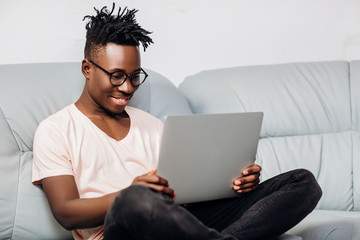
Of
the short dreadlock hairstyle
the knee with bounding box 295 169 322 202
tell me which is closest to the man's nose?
the short dreadlock hairstyle

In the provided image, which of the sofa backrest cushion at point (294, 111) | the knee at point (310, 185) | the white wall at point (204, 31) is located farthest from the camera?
the sofa backrest cushion at point (294, 111)

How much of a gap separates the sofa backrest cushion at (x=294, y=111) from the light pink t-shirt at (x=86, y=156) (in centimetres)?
57

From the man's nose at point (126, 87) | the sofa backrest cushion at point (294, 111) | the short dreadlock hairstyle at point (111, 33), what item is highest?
the short dreadlock hairstyle at point (111, 33)

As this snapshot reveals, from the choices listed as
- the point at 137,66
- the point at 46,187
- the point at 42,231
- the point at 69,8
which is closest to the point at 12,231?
the point at 42,231

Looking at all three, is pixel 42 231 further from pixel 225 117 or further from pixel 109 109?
pixel 225 117

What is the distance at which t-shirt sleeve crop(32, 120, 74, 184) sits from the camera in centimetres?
148

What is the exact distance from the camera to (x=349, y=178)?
215 cm

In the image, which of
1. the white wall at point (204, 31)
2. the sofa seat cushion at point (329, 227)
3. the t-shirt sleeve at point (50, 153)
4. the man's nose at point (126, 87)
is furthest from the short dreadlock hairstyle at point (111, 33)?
the sofa seat cushion at point (329, 227)

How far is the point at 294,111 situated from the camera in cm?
219

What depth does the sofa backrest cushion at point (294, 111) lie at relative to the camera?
84.1 inches

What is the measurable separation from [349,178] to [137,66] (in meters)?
1.04

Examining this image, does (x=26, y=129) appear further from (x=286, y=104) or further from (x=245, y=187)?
(x=286, y=104)

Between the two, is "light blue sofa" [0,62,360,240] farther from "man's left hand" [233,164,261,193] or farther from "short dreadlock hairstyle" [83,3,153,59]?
"man's left hand" [233,164,261,193]

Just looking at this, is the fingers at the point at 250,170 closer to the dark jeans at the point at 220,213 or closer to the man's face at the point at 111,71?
the dark jeans at the point at 220,213
